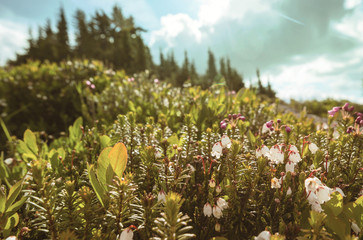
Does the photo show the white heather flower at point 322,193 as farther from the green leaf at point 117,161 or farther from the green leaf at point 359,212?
the green leaf at point 117,161

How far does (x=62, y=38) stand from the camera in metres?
40.2

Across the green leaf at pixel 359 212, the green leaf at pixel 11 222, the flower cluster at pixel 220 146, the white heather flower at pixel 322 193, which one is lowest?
the green leaf at pixel 359 212

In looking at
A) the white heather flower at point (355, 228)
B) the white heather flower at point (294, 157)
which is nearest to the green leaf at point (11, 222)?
the white heather flower at point (294, 157)

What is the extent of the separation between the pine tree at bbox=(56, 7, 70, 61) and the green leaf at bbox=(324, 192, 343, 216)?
4012 centimetres

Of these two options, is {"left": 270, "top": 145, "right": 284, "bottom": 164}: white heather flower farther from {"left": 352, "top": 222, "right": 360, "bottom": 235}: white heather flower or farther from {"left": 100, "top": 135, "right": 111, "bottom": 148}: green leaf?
{"left": 100, "top": 135, "right": 111, "bottom": 148}: green leaf

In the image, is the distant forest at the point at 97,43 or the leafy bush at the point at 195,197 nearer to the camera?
the leafy bush at the point at 195,197

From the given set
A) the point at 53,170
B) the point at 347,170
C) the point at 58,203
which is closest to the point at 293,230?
the point at 347,170

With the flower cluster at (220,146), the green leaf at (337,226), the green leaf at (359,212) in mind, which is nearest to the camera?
the green leaf at (337,226)

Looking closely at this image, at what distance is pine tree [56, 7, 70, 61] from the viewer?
3629 centimetres

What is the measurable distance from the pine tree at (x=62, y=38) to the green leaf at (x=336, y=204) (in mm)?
40122

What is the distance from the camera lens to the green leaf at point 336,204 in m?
1.28

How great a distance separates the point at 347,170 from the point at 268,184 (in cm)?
76

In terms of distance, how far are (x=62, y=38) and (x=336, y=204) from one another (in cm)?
4733

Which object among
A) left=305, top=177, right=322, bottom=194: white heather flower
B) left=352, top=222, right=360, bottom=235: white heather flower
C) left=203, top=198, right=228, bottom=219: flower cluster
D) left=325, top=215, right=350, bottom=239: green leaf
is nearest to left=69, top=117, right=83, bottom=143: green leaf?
left=203, top=198, right=228, bottom=219: flower cluster
